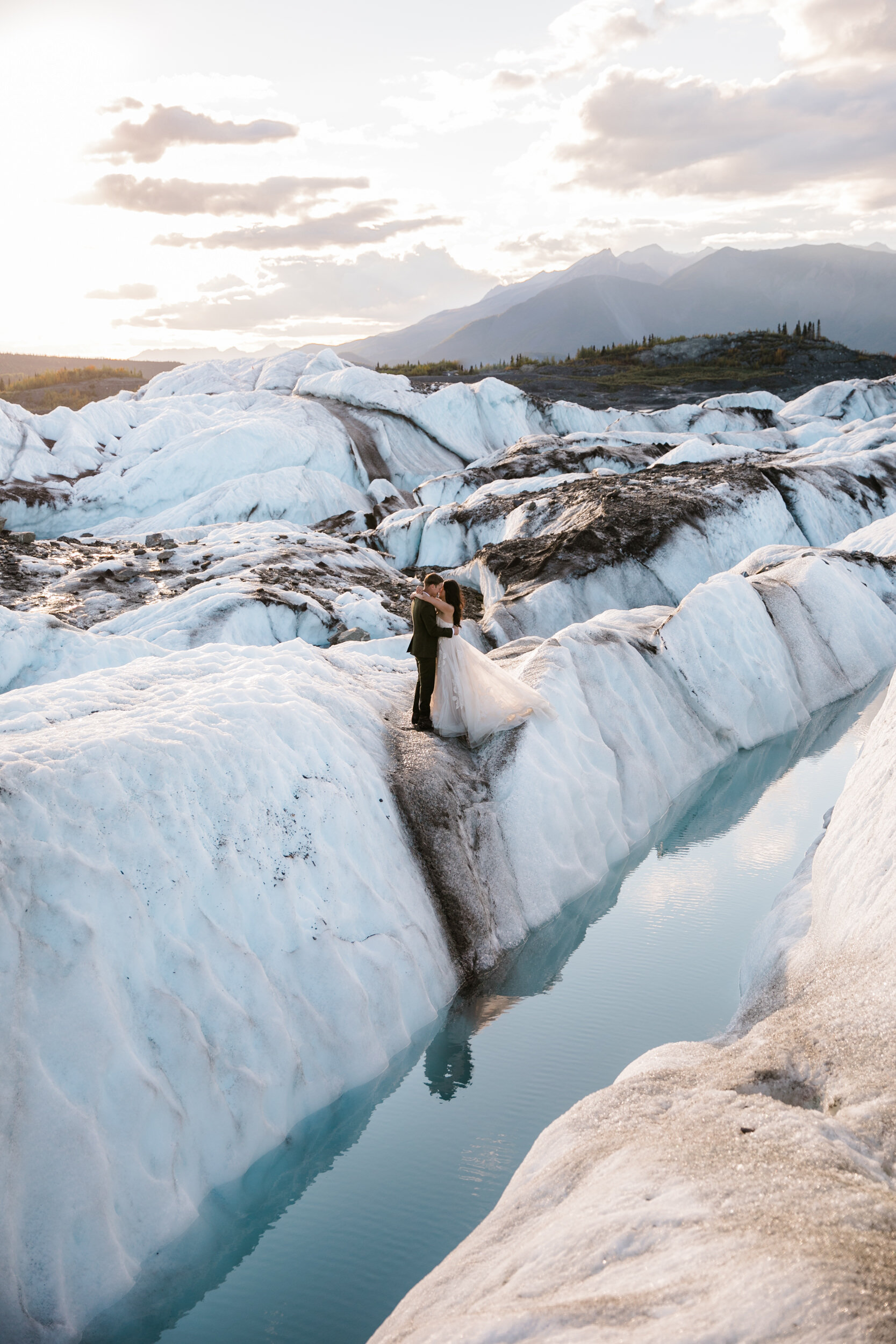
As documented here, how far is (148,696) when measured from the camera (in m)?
6.83

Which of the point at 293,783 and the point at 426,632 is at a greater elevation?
the point at 426,632

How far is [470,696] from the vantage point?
26.1 ft

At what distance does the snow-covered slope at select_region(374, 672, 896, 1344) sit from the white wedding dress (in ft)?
11.1

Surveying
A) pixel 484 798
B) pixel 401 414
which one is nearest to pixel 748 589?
pixel 484 798

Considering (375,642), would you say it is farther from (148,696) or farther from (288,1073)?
(288,1073)

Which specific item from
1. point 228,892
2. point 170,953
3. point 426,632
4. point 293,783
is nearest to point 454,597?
point 426,632

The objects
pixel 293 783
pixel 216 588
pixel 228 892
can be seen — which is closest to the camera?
pixel 228 892

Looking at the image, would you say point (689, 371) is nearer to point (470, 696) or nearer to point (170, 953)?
point (470, 696)

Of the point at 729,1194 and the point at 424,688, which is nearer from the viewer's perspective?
the point at 729,1194

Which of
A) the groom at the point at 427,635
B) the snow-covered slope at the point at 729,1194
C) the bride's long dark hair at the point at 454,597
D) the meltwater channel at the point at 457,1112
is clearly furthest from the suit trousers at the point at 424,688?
the snow-covered slope at the point at 729,1194

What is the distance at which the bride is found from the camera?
7883mm

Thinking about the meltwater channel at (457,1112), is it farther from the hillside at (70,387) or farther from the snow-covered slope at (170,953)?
the hillside at (70,387)

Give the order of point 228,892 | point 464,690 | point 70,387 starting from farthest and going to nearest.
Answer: point 70,387, point 464,690, point 228,892

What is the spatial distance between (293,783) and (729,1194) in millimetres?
3925
